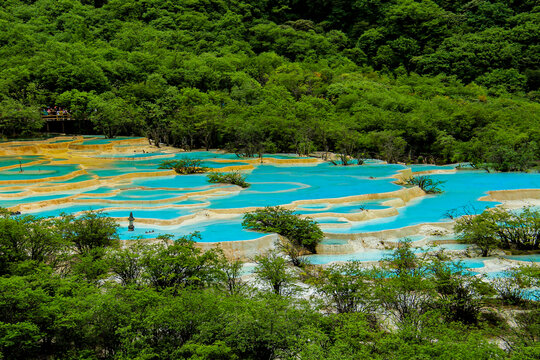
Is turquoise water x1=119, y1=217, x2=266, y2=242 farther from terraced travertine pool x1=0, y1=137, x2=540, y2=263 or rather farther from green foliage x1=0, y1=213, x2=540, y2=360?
green foliage x1=0, y1=213, x2=540, y2=360

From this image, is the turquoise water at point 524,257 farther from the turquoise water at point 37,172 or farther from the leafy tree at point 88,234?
the turquoise water at point 37,172

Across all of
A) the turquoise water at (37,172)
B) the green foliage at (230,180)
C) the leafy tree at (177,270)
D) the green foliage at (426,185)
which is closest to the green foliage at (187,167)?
the green foliage at (230,180)

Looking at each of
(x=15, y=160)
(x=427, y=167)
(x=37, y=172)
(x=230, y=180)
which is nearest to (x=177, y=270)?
(x=230, y=180)

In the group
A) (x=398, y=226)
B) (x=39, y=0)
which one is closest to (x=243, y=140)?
(x=398, y=226)

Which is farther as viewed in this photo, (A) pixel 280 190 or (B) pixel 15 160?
(B) pixel 15 160

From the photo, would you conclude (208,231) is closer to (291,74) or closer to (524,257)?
(524,257)
